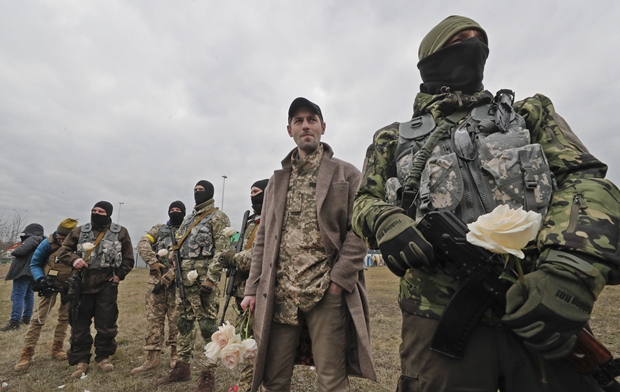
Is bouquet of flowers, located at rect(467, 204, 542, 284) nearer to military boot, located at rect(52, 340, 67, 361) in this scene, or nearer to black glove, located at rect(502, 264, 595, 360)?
black glove, located at rect(502, 264, 595, 360)

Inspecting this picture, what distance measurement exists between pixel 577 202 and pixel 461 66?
784 millimetres

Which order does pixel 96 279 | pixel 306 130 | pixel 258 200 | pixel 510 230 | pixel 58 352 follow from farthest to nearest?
pixel 58 352 → pixel 96 279 → pixel 258 200 → pixel 306 130 → pixel 510 230

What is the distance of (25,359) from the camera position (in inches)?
202

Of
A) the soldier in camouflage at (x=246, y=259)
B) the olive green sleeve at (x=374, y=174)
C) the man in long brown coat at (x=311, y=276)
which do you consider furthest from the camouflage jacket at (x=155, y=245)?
the olive green sleeve at (x=374, y=174)

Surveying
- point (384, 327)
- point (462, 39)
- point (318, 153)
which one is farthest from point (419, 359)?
point (384, 327)

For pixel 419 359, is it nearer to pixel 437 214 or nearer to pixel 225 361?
pixel 437 214

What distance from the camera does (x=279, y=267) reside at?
8.27 ft

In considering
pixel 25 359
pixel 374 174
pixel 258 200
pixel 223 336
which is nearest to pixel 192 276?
pixel 258 200

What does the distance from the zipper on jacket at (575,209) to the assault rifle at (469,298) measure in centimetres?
23

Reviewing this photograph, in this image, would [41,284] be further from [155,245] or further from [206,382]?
[206,382]

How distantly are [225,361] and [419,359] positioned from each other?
1305mm

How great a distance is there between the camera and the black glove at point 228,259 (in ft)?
12.8

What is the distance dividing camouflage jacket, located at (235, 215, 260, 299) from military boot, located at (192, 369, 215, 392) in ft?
3.13

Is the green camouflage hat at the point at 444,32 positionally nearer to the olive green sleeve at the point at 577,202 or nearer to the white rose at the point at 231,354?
the olive green sleeve at the point at 577,202
